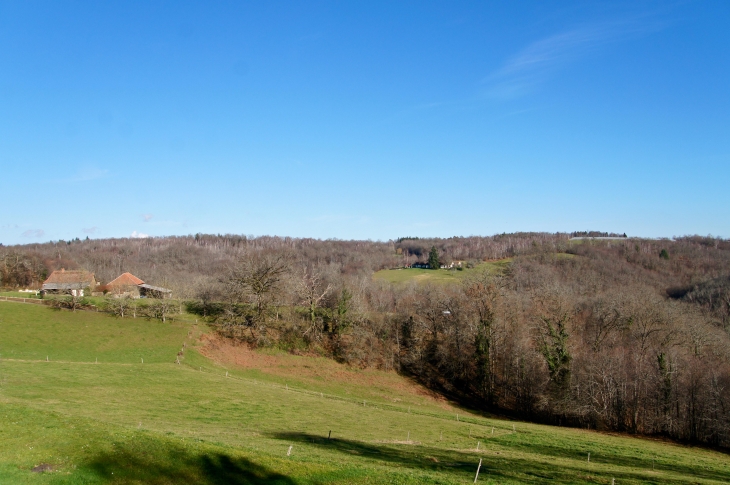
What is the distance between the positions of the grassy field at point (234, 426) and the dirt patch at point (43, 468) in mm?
46

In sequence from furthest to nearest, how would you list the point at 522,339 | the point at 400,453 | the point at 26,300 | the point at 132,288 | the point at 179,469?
the point at 132,288 → the point at 26,300 → the point at 522,339 → the point at 400,453 → the point at 179,469

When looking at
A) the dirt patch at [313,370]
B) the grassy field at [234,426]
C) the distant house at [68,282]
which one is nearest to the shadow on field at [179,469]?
the grassy field at [234,426]

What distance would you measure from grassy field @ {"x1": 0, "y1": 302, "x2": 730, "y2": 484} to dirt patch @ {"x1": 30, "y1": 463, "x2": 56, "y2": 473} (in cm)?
5

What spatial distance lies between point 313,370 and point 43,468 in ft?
144

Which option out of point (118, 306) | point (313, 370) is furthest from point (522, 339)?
point (118, 306)

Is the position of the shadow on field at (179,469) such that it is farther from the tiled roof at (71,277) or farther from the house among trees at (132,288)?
the tiled roof at (71,277)

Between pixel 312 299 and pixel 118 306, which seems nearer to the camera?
pixel 118 306

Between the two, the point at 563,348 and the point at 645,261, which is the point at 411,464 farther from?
the point at 645,261

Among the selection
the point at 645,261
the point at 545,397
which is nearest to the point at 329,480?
the point at 545,397

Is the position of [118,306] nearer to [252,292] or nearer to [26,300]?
[26,300]

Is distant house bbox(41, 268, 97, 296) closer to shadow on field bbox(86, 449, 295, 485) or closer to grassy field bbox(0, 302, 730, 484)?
grassy field bbox(0, 302, 730, 484)

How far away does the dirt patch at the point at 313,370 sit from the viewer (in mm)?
55469

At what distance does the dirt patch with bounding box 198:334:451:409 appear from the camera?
182 feet

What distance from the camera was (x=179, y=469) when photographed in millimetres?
17047
